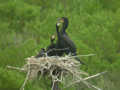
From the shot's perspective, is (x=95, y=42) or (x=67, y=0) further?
(x=67, y=0)

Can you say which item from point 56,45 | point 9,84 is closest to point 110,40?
point 9,84

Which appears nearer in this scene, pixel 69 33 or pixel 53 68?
pixel 53 68

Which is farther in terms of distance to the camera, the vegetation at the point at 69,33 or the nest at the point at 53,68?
the vegetation at the point at 69,33

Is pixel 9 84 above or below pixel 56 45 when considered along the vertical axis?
below

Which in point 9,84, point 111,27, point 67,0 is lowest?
point 9,84

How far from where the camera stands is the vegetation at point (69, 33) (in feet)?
64.6

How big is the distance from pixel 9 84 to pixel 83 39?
609cm

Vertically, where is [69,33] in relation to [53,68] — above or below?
below

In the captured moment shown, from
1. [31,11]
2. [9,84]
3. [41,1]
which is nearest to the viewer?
[9,84]

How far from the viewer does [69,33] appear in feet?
73.9

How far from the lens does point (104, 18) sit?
78.5 ft

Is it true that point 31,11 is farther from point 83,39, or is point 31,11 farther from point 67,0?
point 83,39

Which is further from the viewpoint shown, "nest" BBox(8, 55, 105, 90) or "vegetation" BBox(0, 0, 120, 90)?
"vegetation" BBox(0, 0, 120, 90)

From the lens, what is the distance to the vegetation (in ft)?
64.6
